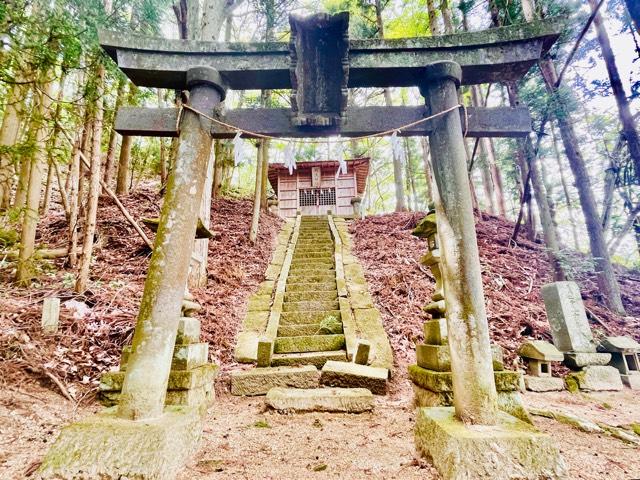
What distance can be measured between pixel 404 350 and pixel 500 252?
18.5 feet

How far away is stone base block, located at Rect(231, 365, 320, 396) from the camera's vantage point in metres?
4.45

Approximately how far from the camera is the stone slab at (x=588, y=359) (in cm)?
516

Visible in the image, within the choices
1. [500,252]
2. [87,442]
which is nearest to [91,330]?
[87,442]

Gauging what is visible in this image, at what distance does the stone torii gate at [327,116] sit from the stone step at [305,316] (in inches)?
142

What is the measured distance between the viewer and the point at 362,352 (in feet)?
15.7

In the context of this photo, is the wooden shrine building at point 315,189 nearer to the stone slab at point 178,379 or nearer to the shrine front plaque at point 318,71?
the shrine front plaque at point 318,71

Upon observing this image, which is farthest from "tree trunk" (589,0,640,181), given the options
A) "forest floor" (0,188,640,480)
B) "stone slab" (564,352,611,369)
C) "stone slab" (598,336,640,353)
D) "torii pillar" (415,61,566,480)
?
"torii pillar" (415,61,566,480)

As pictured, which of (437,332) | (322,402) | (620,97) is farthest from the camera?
(620,97)

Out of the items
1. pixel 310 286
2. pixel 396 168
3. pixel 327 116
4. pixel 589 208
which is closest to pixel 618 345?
pixel 589 208

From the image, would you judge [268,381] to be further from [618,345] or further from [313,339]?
[618,345]

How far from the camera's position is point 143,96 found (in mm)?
6762

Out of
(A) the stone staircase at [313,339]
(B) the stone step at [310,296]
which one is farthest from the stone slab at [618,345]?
(B) the stone step at [310,296]

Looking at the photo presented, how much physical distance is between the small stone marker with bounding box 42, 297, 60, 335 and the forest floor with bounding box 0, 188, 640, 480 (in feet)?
0.33

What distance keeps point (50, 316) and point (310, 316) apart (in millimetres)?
4039
